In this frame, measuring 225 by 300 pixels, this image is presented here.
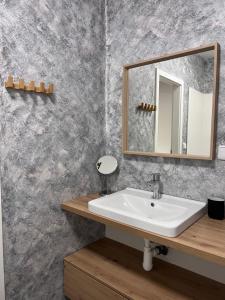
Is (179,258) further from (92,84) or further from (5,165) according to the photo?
(92,84)

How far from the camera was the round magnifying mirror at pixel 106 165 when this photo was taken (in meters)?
1.80

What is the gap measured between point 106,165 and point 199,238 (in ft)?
3.05

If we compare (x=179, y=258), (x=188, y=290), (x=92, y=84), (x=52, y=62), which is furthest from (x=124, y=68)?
(x=188, y=290)

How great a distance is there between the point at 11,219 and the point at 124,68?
4.26 ft

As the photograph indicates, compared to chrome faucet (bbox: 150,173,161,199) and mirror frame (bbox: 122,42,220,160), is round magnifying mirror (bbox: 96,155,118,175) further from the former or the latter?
chrome faucet (bbox: 150,173,161,199)

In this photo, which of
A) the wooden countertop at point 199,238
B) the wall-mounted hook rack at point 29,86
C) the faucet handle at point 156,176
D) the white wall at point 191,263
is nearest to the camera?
the wooden countertop at point 199,238

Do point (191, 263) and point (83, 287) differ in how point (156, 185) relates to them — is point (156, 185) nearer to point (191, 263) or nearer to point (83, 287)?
point (191, 263)

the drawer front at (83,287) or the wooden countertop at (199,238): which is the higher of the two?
the wooden countertop at (199,238)

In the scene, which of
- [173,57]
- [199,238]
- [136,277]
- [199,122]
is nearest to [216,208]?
[199,238]

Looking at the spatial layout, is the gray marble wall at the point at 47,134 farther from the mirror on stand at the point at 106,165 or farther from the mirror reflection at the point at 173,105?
the mirror reflection at the point at 173,105

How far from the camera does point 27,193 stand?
1.40 m

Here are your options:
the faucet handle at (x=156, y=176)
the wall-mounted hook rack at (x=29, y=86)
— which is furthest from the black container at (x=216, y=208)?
the wall-mounted hook rack at (x=29, y=86)

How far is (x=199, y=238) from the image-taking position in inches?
42.2

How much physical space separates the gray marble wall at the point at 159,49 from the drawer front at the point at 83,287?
69 cm
